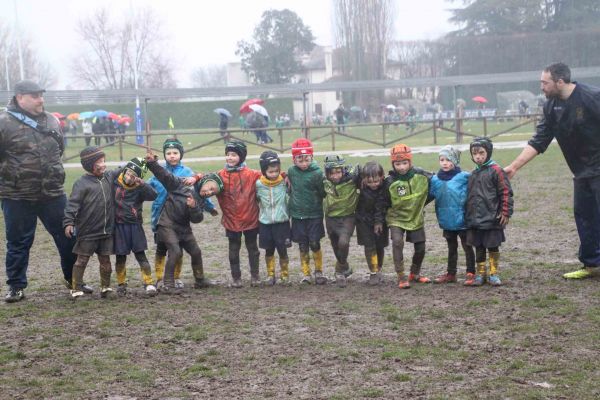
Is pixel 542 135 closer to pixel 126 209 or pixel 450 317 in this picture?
pixel 450 317

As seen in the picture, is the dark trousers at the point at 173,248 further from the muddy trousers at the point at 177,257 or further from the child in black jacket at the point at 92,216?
the child in black jacket at the point at 92,216

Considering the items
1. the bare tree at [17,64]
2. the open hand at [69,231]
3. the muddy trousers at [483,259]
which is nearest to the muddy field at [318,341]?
the muddy trousers at [483,259]

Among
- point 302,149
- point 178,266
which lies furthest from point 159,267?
point 302,149

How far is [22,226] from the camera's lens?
800 cm

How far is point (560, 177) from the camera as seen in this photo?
16750mm

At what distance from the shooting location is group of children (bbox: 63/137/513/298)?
7.91 meters

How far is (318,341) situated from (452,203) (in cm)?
253

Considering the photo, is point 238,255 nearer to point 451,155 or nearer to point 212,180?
point 212,180

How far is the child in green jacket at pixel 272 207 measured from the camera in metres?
8.39

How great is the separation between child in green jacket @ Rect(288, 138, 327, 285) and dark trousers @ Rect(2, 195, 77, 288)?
227cm

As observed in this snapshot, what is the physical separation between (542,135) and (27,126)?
4998 millimetres

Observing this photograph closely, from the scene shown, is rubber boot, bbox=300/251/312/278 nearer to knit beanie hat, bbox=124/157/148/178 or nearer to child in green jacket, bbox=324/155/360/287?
child in green jacket, bbox=324/155/360/287

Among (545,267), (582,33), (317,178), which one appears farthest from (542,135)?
(582,33)

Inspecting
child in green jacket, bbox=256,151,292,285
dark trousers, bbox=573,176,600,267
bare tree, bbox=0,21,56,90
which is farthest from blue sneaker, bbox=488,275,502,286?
bare tree, bbox=0,21,56,90
